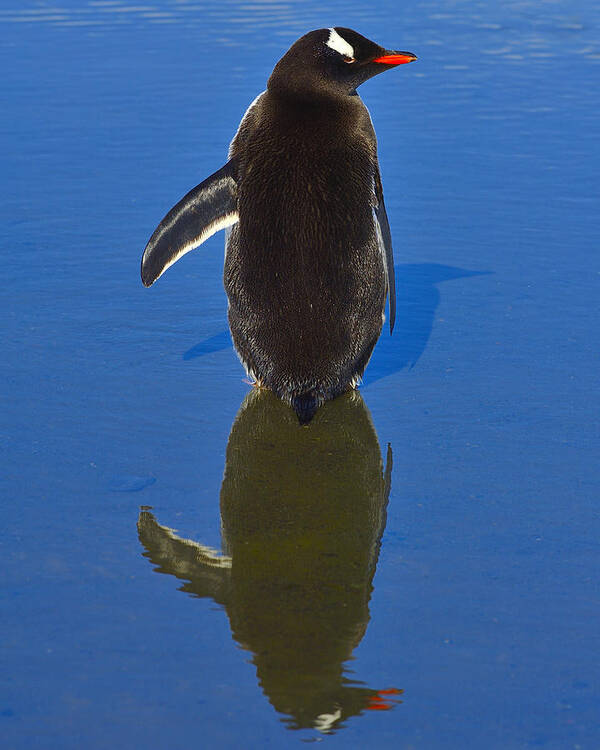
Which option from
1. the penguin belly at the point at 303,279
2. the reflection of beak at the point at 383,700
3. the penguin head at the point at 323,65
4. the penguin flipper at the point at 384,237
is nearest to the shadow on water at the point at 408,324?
the penguin flipper at the point at 384,237

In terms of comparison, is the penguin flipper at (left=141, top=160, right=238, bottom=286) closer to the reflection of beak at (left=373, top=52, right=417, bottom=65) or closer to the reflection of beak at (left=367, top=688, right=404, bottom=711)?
the reflection of beak at (left=373, top=52, right=417, bottom=65)

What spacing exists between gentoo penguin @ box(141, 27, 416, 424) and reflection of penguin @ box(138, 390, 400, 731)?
0.17m

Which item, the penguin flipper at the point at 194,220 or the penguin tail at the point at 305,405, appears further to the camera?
the penguin flipper at the point at 194,220

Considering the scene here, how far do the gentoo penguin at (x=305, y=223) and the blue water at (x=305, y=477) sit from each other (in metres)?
0.17

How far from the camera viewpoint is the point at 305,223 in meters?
3.39

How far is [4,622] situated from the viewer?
2.37m

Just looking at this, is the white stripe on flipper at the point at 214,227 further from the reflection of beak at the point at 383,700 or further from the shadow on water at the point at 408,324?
the reflection of beak at the point at 383,700

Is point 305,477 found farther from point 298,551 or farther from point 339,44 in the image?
point 339,44

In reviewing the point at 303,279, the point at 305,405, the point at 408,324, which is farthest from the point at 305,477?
the point at 408,324

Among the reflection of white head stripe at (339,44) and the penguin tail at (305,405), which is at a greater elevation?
the reflection of white head stripe at (339,44)

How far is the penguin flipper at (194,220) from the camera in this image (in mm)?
3543

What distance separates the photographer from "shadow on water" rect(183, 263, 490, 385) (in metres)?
3.80

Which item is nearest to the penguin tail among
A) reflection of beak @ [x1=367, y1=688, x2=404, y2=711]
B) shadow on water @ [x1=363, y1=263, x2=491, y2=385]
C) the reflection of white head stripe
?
shadow on water @ [x1=363, y1=263, x2=491, y2=385]

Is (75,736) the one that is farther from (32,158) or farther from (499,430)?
(32,158)
